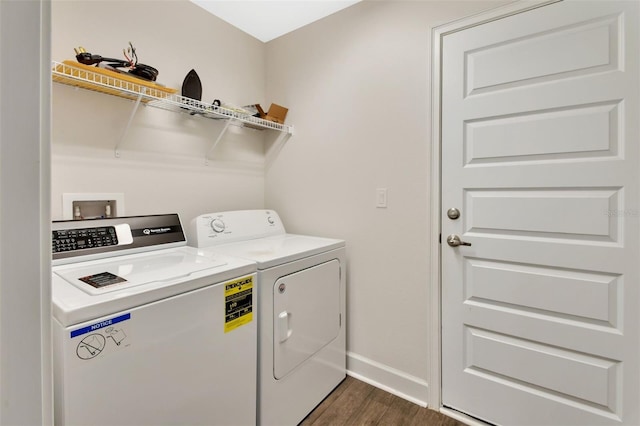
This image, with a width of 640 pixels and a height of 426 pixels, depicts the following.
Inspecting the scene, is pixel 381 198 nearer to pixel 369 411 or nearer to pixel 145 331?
pixel 369 411

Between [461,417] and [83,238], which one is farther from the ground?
[83,238]

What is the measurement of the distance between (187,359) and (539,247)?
1611 millimetres

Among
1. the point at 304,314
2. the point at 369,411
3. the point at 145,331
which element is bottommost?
the point at 369,411

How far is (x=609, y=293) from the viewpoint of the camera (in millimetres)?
1351

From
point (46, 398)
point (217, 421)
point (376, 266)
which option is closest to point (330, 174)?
point (376, 266)

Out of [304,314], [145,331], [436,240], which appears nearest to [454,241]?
[436,240]

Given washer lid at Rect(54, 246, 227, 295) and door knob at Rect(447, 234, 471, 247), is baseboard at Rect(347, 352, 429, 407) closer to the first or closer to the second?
door knob at Rect(447, 234, 471, 247)

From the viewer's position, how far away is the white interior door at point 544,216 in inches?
52.1

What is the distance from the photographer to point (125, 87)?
1.52 m

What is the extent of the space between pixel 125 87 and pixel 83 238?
2.43ft

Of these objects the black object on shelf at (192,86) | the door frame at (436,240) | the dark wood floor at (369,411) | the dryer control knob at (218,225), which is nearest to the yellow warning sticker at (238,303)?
the dryer control knob at (218,225)

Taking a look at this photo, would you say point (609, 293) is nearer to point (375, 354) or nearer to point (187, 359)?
point (375, 354)

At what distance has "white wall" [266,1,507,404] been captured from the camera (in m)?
1.80

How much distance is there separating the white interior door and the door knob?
0.03 meters
